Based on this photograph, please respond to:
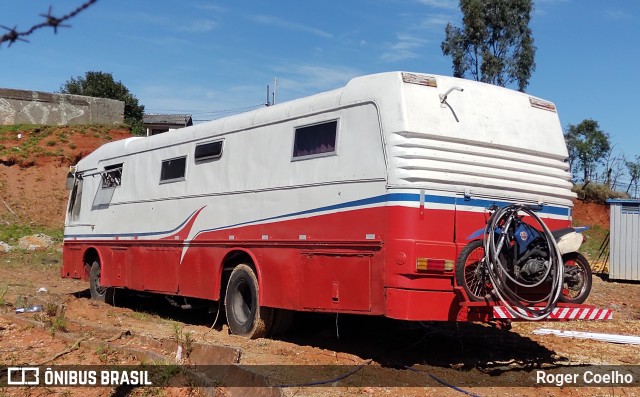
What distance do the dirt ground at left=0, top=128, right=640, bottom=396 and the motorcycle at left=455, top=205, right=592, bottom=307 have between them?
0.97m

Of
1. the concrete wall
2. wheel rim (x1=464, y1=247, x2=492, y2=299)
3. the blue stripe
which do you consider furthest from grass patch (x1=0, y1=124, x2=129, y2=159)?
wheel rim (x1=464, y1=247, x2=492, y2=299)

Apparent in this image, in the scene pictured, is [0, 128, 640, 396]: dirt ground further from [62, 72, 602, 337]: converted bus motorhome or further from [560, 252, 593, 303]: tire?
[560, 252, 593, 303]: tire

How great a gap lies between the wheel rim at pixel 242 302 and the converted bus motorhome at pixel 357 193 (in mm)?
20

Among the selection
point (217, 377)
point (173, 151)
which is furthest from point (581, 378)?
point (173, 151)

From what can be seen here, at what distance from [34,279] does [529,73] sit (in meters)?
26.6

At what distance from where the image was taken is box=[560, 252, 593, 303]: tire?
7.41 meters

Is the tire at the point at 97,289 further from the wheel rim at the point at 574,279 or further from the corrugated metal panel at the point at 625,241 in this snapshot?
the corrugated metal panel at the point at 625,241

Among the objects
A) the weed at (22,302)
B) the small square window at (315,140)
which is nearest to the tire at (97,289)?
the weed at (22,302)

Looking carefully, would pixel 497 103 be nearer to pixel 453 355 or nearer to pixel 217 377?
pixel 453 355

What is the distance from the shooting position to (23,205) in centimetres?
3350

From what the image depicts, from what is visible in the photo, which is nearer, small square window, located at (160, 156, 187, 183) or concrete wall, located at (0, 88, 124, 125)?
small square window, located at (160, 156, 187, 183)

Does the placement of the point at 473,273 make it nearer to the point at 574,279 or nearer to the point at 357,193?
the point at 574,279

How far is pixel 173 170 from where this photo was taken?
11102mm

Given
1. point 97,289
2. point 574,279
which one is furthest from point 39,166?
point 574,279
